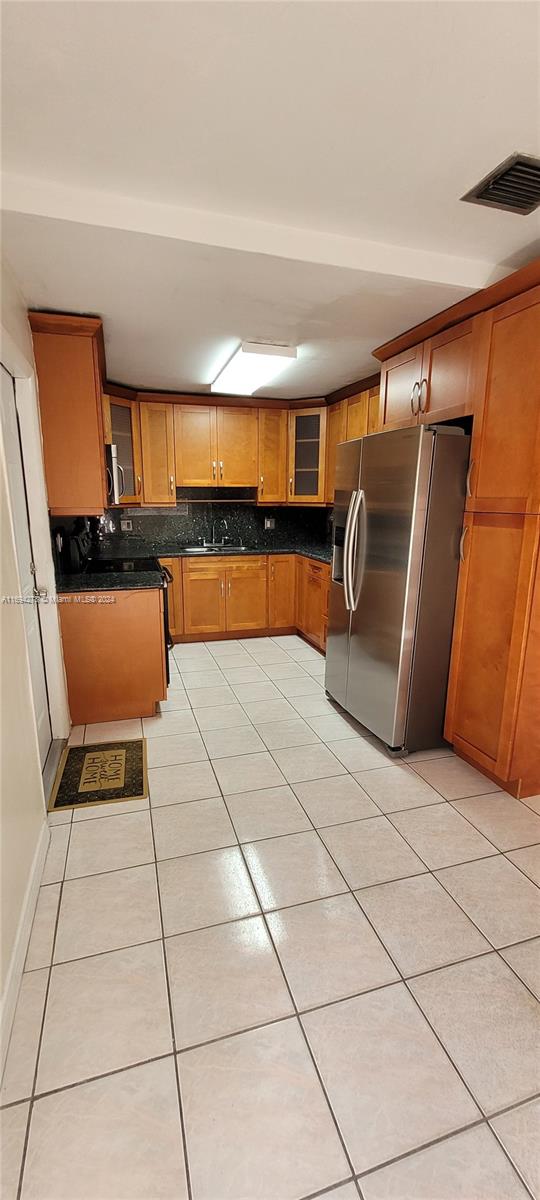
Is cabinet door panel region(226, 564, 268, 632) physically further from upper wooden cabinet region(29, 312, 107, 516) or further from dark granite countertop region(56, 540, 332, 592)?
upper wooden cabinet region(29, 312, 107, 516)

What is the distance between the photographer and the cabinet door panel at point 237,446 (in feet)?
15.1

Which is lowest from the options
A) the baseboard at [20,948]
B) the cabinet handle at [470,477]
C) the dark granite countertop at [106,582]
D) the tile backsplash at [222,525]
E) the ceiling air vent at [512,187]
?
the baseboard at [20,948]

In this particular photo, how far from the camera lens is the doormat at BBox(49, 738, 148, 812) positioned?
2336mm

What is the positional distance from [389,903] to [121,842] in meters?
1.08

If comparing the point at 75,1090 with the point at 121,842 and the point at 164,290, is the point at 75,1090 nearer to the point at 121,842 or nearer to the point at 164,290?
the point at 121,842

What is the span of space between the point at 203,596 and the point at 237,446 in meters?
1.46

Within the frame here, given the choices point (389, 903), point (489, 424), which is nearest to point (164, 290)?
point (489, 424)

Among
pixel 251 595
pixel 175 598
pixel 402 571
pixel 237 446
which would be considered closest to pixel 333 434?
pixel 237 446

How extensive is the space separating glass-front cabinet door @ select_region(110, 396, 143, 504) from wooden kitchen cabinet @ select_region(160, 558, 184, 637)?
65 centimetres

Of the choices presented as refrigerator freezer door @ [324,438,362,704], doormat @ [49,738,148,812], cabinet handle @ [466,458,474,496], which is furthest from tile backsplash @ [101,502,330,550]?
cabinet handle @ [466,458,474,496]

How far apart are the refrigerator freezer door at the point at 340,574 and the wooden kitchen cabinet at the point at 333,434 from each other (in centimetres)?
127

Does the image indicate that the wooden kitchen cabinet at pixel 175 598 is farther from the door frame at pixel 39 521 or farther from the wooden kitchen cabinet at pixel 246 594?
the door frame at pixel 39 521

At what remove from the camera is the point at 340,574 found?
10.1 ft

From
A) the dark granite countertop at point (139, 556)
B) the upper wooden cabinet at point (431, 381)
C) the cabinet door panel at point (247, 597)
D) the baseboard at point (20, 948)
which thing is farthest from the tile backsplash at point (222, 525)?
the baseboard at point (20, 948)
